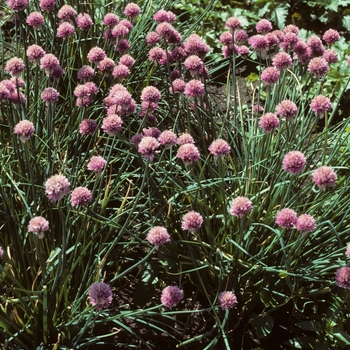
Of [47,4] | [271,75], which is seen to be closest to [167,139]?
[271,75]

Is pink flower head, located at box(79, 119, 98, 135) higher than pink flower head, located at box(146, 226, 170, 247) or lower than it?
higher

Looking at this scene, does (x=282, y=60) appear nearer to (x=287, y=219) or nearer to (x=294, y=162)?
(x=294, y=162)

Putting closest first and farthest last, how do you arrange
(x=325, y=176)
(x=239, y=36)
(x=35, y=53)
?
(x=325, y=176) → (x=35, y=53) → (x=239, y=36)

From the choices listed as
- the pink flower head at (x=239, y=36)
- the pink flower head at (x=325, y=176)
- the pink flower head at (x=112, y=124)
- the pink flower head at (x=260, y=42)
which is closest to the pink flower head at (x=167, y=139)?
the pink flower head at (x=112, y=124)

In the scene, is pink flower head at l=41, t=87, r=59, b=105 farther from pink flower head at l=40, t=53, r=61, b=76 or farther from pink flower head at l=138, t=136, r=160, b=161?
pink flower head at l=138, t=136, r=160, b=161

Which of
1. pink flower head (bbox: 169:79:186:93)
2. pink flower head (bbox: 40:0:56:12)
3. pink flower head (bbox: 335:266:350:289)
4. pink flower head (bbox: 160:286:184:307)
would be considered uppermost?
pink flower head (bbox: 40:0:56:12)

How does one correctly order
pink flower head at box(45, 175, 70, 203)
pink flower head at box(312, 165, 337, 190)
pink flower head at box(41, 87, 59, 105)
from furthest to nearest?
pink flower head at box(41, 87, 59, 105) → pink flower head at box(312, 165, 337, 190) → pink flower head at box(45, 175, 70, 203)

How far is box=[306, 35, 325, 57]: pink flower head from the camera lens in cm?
223

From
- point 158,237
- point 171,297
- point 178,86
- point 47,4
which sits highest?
point 47,4

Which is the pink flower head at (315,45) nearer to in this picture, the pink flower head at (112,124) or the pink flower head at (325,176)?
the pink flower head at (325,176)

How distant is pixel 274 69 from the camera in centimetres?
217

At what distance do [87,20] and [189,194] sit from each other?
862mm

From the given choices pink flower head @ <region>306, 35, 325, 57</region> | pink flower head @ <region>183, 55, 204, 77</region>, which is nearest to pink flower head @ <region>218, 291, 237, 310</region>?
pink flower head @ <region>183, 55, 204, 77</region>

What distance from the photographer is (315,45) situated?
7.36 ft
